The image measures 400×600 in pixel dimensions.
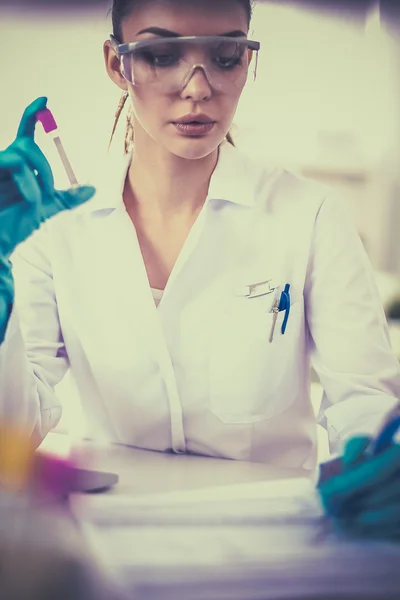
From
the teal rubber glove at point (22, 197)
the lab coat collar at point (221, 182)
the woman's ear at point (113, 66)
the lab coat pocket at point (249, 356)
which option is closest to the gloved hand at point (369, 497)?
the lab coat pocket at point (249, 356)

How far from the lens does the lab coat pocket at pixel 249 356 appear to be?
124 cm

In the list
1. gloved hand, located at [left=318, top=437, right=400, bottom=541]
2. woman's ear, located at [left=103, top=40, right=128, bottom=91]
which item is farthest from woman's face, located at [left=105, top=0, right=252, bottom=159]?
gloved hand, located at [left=318, top=437, right=400, bottom=541]

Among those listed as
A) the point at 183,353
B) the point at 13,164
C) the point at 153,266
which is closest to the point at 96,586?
the point at 183,353

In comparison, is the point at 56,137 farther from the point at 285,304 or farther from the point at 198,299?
the point at 285,304

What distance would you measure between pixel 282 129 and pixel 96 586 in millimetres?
780

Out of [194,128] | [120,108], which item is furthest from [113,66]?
[194,128]

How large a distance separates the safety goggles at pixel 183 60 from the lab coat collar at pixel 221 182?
0.44ft

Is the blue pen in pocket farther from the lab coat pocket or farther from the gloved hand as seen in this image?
the gloved hand

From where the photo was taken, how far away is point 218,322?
1.25m

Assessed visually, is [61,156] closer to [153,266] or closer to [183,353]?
[153,266]

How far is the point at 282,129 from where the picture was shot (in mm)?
1218

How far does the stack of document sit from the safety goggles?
2.18ft

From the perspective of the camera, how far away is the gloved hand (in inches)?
43.7

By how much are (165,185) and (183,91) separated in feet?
0.58
